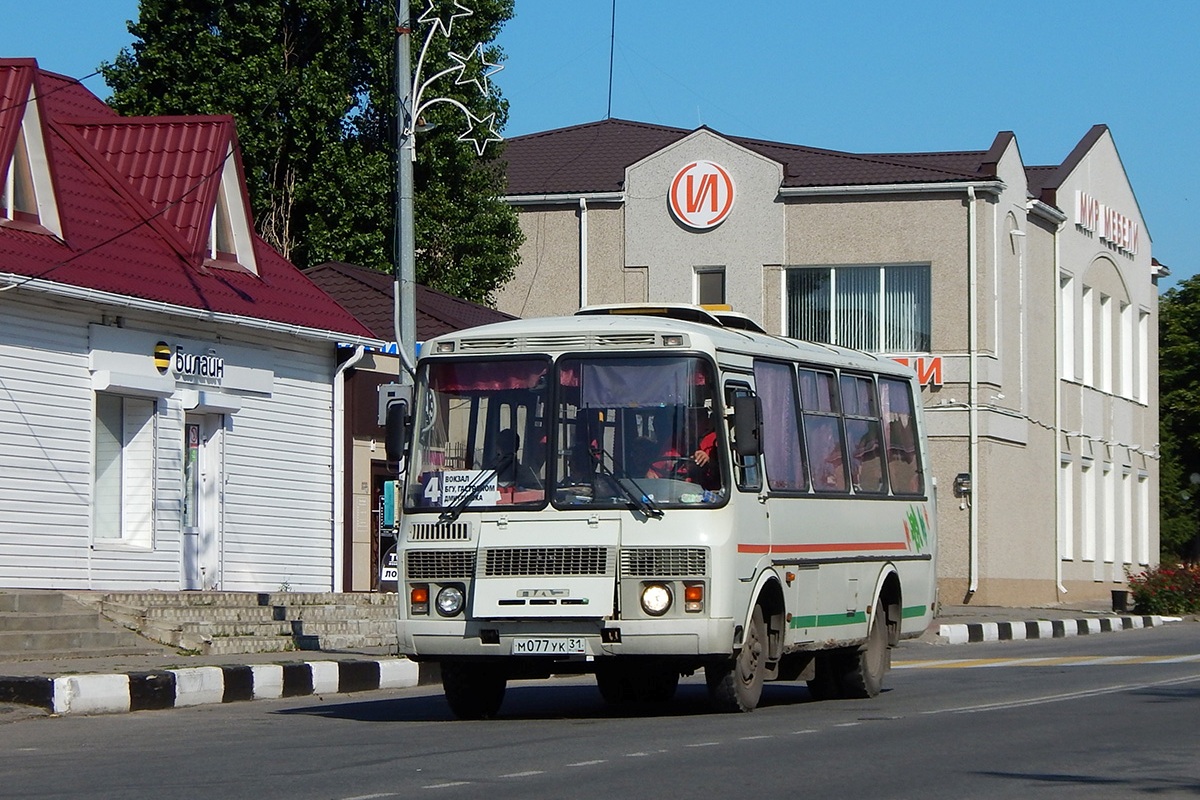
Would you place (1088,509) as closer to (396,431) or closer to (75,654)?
(75,654)

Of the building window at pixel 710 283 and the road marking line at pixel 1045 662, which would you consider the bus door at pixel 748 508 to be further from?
the building window at pixel 710 283

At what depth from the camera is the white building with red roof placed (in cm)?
2111

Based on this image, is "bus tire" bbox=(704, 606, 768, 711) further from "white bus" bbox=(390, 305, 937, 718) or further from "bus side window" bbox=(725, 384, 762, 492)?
"bus side window" bbox=(725, 384, 762, 492)

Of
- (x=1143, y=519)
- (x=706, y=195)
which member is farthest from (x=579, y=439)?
(x=1143, y=519)

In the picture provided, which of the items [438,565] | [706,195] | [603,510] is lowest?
[438,565]

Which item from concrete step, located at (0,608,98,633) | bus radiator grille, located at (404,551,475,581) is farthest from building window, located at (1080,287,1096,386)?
bus radiator grille, located at (404,551,475,581)

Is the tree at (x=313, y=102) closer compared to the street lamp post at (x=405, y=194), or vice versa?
the street lamp post at (x=405, y=194)

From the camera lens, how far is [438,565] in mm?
13508

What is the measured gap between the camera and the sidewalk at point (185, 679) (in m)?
14.4

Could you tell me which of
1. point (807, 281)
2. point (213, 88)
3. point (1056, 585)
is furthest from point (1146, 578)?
point (213, 88)

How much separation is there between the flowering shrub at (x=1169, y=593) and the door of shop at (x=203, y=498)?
67.5ft

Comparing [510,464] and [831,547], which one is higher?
[510,464]

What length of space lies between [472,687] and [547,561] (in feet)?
4.78

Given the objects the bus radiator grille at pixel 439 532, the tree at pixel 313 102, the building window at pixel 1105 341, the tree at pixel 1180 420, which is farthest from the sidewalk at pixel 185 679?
the tree at pixel 1180 420
